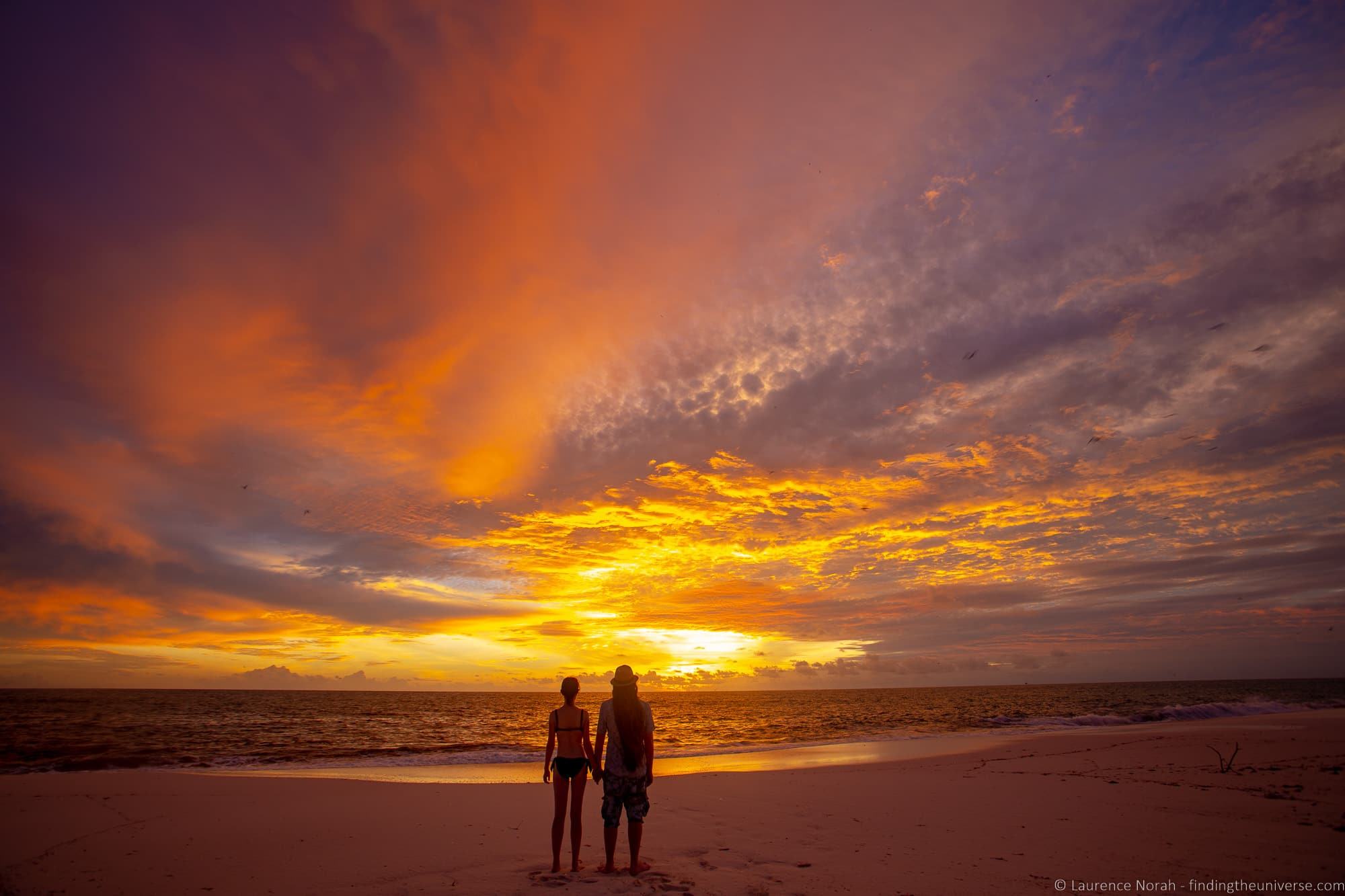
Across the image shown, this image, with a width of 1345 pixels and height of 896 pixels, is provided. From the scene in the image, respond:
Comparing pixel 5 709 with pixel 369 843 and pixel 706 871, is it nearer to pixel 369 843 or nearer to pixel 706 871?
pixel 369 843

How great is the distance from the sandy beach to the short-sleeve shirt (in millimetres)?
1240

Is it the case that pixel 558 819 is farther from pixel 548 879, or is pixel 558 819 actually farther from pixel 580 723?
pixel 580 723

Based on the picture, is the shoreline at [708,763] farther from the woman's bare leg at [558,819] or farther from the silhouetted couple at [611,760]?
the silhouetted couple at [611,760]

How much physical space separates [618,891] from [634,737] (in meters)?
1.65

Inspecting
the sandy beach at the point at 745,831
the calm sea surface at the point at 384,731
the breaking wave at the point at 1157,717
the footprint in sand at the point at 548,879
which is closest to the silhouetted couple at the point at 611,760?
the footprint in sand at the point at 548,879

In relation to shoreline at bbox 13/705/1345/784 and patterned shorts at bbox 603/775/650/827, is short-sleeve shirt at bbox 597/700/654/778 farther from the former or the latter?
shoreline at bbox 13/705/1345/784

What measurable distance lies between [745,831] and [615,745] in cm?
450

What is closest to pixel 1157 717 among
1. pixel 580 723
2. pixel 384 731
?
pixel 580 723

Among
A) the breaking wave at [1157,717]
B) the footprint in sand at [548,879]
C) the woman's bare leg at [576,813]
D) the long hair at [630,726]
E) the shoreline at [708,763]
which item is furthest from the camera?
the breaking wave at [1157,717]

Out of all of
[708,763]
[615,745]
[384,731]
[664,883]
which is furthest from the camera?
[384,731]

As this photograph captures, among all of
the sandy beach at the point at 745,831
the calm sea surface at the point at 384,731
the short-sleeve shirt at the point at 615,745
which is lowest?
the calm sea surface at the point at 384,731

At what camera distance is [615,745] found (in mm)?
7789

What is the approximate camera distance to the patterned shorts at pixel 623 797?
25.5ft

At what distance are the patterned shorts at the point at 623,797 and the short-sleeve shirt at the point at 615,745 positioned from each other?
7cm
